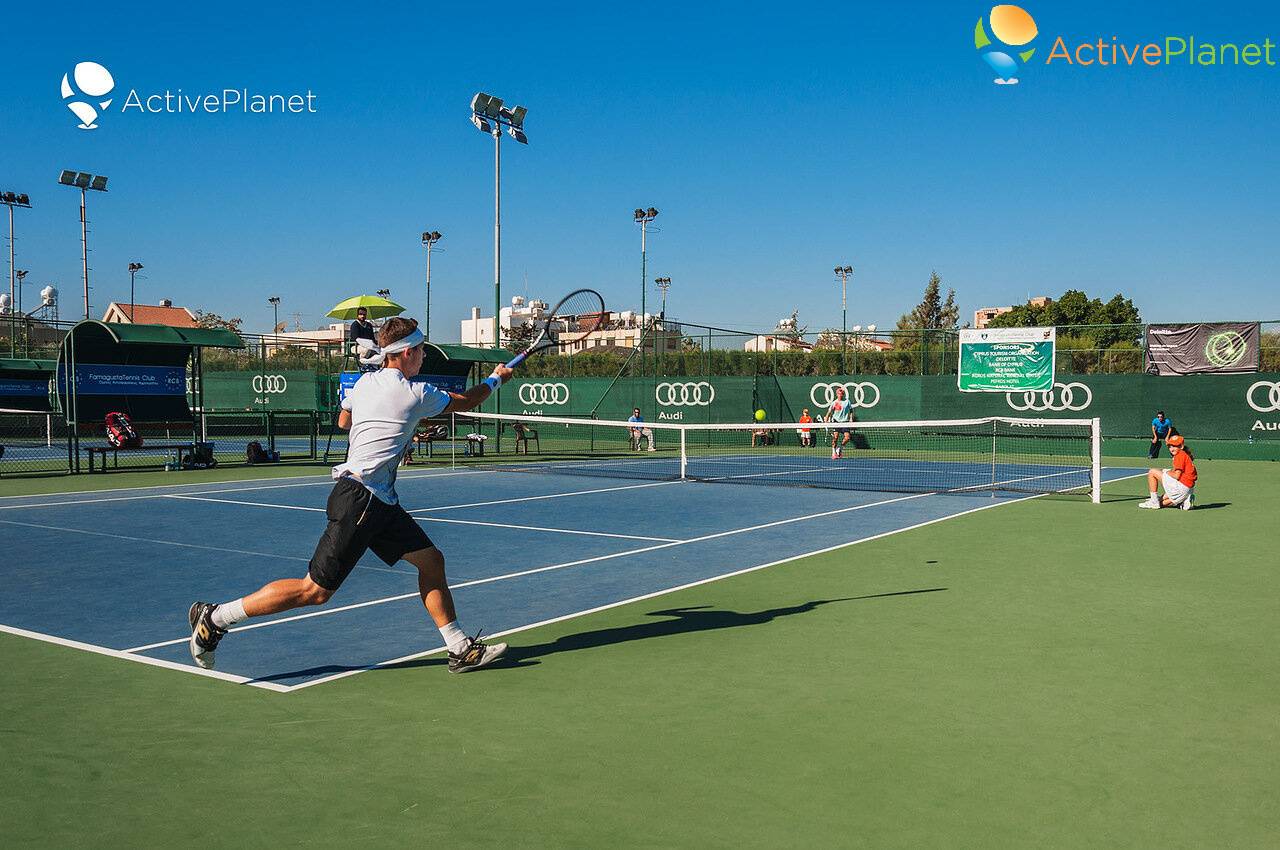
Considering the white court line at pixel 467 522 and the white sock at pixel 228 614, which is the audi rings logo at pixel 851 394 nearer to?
Answer: the white court line at pixel 467 522

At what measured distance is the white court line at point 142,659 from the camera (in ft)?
16.4

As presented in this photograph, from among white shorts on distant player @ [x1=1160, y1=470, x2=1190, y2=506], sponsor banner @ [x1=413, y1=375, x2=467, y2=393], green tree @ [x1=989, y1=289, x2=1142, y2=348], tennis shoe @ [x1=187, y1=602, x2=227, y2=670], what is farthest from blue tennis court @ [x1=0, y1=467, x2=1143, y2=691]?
green tree @ [x1=989, y1=289, x2=1142, y2=348]

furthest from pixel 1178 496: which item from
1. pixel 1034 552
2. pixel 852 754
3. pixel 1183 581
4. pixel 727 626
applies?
pixel 852 754

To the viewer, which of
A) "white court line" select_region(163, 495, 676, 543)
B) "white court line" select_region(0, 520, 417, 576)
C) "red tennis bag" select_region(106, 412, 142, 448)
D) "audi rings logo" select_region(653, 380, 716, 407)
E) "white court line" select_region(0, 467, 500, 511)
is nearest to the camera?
"white court line" select_region(0, 520, 417, 576)

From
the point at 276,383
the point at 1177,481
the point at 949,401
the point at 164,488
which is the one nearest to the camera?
the point at 1177,481

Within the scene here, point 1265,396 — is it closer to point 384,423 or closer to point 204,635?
point 384,423

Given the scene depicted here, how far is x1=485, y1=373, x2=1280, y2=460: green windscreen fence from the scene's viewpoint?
25141 mm

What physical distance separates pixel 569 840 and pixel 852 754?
4.30 feet

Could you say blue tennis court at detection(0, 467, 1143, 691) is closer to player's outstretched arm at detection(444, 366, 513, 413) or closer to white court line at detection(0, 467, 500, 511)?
white court line at detection(0, 467, 500, 511)

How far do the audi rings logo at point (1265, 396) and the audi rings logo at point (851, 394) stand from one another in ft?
30.6

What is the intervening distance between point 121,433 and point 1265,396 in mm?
24910

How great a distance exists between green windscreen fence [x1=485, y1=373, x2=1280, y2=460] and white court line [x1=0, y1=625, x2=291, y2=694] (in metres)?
25.5

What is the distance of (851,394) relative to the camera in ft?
100

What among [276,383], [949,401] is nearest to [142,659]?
[949,401]
